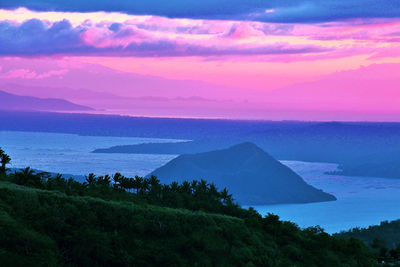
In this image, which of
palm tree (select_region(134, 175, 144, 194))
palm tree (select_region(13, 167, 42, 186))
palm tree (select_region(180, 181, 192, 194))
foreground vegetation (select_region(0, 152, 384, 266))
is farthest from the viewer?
palm tree (select_region(180, 181, 192, 194))

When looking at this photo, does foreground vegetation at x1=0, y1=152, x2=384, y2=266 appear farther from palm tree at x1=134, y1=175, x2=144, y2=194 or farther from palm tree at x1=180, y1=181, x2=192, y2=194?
palm tree at x1=180, y1=181, x2=192, y2=194

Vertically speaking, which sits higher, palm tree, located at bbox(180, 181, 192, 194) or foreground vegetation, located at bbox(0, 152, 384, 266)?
palm tree, located at bbox(180, 181, 192, 194)

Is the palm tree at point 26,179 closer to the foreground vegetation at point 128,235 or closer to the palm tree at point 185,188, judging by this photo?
the foreground vegetation at point 128,235

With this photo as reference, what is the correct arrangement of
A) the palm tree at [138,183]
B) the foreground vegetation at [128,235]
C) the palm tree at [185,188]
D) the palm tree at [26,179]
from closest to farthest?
the foreground vegetation at [128,235]
the palm tree at [26,179]
the palm tree at [138,183]
the palm tree at [185,188]

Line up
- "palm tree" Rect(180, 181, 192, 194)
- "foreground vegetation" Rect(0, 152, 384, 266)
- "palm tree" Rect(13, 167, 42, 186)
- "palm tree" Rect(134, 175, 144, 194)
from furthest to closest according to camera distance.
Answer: "palm tree" Rect(180, 181, 192, 194)
"palm tree" Rect(134, 175, 144, 194)
"palm tree" Rect(13, 167, 42, 186)
"foreground vegetation" Rect(0, 152, 384, 266)

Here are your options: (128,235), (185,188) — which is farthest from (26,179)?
(185,188)

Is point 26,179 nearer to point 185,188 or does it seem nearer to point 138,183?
point 138,183

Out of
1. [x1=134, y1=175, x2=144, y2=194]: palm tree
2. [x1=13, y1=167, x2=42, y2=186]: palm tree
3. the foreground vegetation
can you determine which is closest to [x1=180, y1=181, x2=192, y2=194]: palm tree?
[x1=134, y1=175, x2=144, y2=194]: palm tree

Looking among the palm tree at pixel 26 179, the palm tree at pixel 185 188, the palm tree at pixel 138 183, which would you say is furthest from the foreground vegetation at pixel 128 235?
the palm tree at pixel 185 188

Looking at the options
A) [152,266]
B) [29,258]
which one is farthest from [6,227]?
[152,266]
